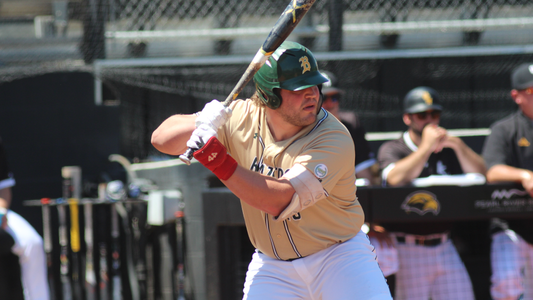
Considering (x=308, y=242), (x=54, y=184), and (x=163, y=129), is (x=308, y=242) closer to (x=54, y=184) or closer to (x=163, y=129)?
(x=163, y=129)

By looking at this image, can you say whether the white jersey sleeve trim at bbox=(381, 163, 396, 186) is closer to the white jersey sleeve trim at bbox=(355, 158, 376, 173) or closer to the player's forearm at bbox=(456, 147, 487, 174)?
the white jersey sleeve trim at bbox=(355, 158, 376, 173)

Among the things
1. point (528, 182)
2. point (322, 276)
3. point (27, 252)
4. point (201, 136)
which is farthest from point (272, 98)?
point (27, 252)

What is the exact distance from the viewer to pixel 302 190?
2174mm

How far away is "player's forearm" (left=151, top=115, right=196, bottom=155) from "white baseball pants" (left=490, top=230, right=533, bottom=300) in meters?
2.18

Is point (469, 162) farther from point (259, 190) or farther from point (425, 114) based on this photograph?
point (259, 190)

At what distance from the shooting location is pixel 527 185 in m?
3.42

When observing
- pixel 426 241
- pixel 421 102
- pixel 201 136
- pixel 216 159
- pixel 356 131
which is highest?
pixel 421 102

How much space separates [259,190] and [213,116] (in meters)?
0.37

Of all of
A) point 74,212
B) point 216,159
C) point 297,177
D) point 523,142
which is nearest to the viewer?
point 216,159

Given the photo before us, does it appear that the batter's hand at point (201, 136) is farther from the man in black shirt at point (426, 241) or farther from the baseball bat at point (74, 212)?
the baseball bat at point (74, 212)

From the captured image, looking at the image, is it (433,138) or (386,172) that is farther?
(386,172)

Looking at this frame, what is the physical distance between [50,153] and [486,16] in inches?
187

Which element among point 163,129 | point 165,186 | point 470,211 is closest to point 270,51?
point 163,129

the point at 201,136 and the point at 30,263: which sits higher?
the point at 201,136
